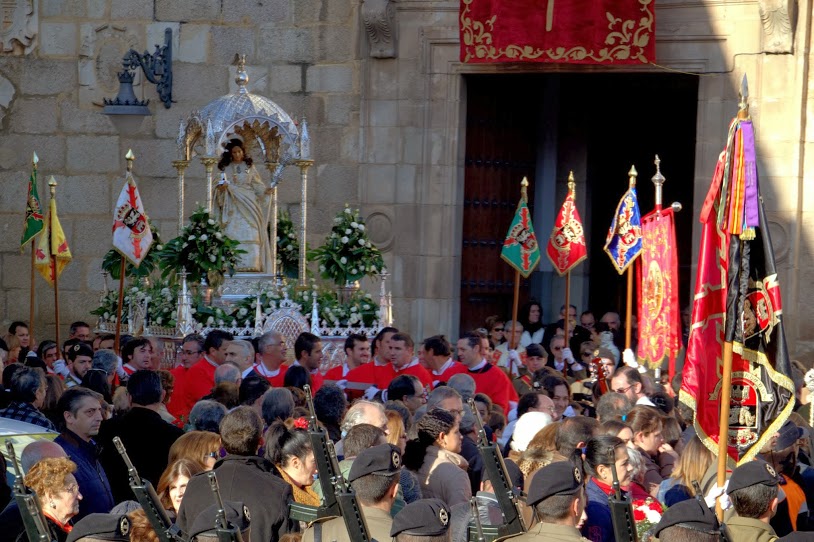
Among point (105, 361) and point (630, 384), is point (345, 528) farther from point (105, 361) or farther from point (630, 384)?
point (105, 361)

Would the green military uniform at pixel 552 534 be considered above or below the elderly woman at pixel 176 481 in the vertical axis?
above

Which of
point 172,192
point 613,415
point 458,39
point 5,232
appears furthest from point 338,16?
point 613,415

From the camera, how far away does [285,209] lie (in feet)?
55.8

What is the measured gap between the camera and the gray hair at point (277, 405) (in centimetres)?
830

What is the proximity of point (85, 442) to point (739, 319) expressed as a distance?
330cm

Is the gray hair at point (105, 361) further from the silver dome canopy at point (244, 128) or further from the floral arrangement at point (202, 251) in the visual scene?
the silver dome canopy at point (244, 128)

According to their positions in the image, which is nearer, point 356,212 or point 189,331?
point 189,331

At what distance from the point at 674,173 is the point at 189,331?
7.80m

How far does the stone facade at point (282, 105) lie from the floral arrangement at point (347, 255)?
225cm

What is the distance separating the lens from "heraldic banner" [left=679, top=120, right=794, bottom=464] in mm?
7852

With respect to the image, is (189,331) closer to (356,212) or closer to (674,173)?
(356,212)

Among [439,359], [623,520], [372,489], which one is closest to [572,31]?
[439,359]

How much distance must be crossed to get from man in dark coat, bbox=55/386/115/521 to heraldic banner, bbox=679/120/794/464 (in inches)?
117

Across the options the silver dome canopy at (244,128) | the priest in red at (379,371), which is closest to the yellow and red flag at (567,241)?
the silver dome canopy at (244,128)
